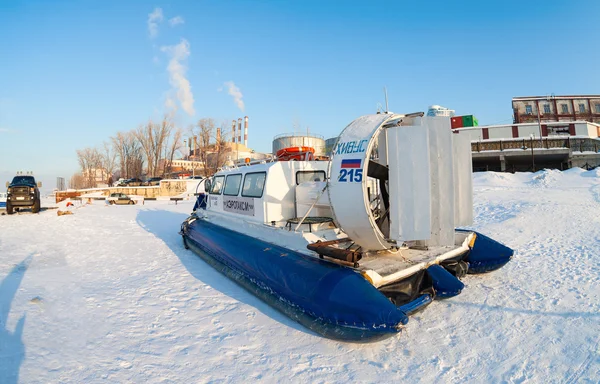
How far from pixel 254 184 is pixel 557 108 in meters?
50.7

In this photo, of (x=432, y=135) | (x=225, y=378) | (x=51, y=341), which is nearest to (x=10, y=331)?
(x=51, y=341)

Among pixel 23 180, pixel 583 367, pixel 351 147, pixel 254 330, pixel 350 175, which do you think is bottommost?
pixel 583 367

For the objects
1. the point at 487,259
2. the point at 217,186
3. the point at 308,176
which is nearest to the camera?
the point at 487,259

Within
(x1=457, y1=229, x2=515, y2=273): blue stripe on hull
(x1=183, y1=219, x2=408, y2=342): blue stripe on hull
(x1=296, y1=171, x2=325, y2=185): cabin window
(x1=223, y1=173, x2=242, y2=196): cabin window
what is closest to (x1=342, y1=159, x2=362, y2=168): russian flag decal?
(x1=183, y1=219, x2=408, y2=342): blue stripe on hull

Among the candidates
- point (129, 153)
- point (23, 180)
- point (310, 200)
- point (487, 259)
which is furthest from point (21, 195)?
point (129, 153)

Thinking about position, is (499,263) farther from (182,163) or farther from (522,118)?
(182,163)

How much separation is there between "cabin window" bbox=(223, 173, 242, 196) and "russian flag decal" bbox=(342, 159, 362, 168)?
3.09 m

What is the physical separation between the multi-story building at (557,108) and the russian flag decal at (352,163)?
47412mm

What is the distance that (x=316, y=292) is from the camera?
3268mm

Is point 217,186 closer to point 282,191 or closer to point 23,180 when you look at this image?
point 282,191

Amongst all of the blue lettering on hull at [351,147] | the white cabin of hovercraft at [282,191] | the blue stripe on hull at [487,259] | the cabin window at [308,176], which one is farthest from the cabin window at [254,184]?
the blue stripe on hull at [487,259]

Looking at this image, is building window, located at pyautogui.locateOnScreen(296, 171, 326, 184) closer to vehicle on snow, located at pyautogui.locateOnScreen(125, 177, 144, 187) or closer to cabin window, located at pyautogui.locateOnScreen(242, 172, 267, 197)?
cabin window, located at pyautogui.locateOnScreen(242, 172, 267, 197)

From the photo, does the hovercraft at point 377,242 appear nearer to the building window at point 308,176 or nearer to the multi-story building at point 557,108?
the building window at point 308,176

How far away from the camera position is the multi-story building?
4088 centimetres
